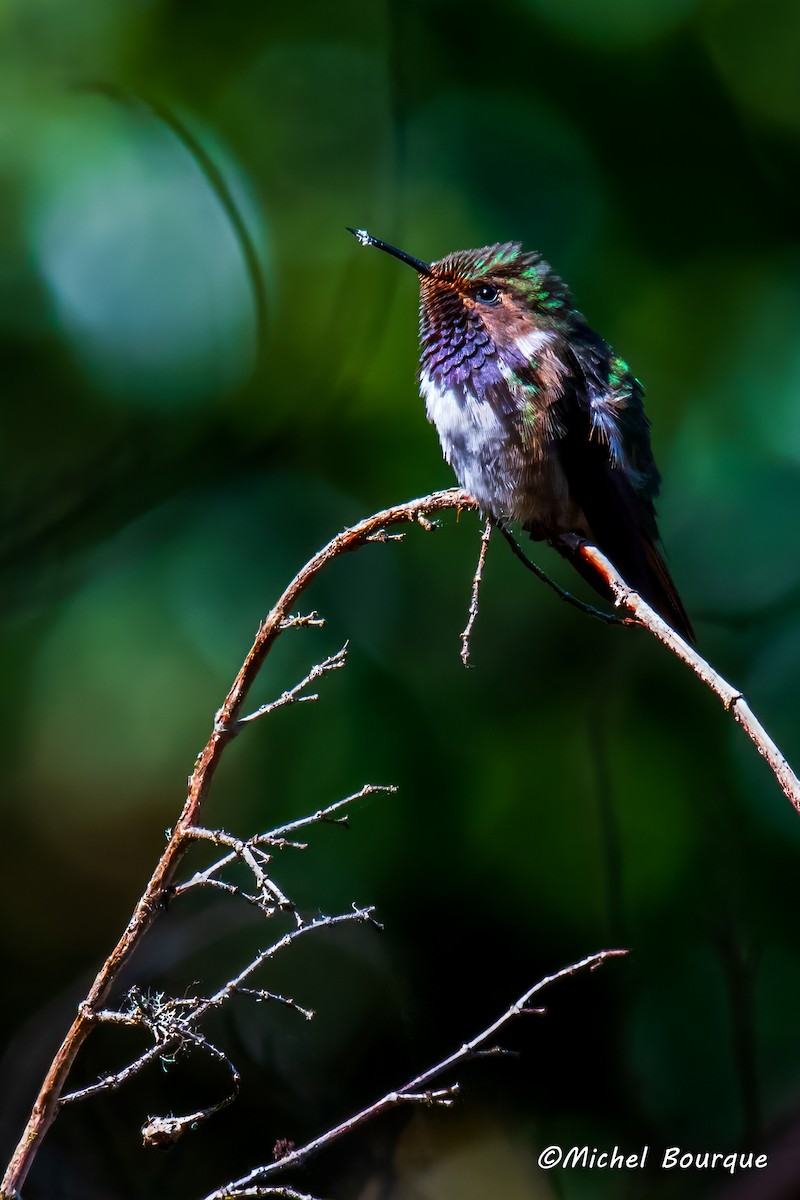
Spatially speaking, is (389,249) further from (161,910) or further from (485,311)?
(161,910)

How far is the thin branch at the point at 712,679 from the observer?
77 centimetres

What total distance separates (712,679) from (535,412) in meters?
0.80

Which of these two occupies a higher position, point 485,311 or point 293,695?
point 485,311

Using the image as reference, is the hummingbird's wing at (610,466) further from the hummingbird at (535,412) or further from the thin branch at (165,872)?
the thin branch at (165,872)

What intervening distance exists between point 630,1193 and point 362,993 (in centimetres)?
66

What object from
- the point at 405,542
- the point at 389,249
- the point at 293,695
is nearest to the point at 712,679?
the point at 293,695

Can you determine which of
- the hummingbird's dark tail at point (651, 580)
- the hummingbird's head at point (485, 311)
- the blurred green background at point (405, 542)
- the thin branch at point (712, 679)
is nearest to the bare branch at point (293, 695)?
the thin branch at point (712, 679)

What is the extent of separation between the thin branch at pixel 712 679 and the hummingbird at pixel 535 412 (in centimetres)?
34

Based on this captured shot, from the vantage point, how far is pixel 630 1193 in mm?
2074

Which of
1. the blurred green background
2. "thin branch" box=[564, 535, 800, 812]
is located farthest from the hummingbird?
the blurred green background

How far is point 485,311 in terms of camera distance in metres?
1.66

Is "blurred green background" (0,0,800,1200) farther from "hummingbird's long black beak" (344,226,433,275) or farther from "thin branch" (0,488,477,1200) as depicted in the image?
"thin branch" (0,488,477,1200)

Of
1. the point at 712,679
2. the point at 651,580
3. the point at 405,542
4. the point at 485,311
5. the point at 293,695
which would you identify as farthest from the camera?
the point at 405,542

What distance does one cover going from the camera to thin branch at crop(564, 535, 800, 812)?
772 mm
